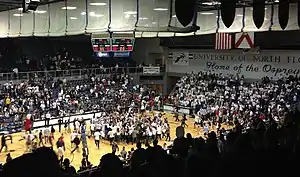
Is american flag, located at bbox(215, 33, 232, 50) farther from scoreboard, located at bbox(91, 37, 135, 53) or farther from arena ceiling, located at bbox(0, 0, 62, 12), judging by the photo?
arena ceiling, located at bbox(0, 0, 62, 12)

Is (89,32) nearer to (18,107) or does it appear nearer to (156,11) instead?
(156,11)

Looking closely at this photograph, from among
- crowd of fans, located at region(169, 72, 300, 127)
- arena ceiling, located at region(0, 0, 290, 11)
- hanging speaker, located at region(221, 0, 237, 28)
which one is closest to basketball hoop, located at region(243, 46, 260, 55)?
crowd of fans, located at region(169, 72, 300, 127)

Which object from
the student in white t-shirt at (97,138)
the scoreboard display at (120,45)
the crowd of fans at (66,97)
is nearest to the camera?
the student in white t-shirt at (97,138)

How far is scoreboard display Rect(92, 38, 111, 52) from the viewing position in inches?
858

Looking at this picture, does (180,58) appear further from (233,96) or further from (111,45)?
(111,45)

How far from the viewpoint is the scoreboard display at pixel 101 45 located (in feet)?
71.5

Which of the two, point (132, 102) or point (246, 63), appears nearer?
point (132, 102)

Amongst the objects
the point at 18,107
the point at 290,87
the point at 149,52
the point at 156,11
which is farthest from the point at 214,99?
the point at 156,11

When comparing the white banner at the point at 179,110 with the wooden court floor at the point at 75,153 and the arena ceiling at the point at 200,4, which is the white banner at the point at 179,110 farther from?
the arena ceiling at the point at 200,4

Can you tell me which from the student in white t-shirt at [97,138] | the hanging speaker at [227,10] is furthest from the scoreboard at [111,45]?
the hanging speaker at [227,10]

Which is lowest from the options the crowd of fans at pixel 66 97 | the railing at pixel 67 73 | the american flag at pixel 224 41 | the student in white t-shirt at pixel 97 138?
the student in white t-shirt at pixel 97 138

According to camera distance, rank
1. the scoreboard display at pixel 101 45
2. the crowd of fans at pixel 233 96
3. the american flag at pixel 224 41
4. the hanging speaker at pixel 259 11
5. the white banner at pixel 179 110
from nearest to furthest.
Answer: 1. the hanging speaker at pixel 259 11
2. the scoreboard display at pixel 101 45
3. the crowd of fans at pixel 233 96
4. the american flag at pixel 224 41
5. the white banner at pixel 179 110

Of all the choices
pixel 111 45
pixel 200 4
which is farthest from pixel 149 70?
pixel 200 4

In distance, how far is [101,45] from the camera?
21.9m
